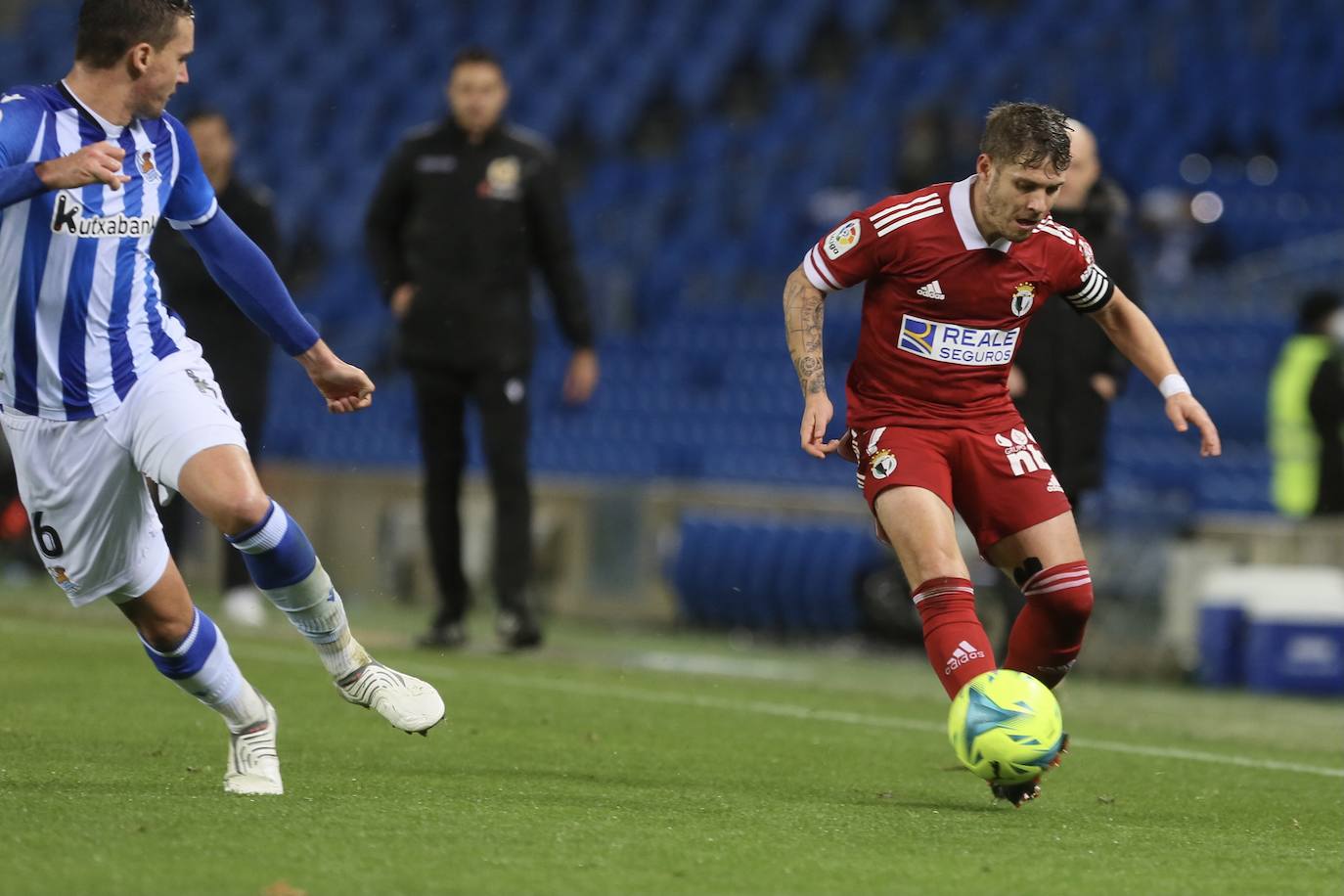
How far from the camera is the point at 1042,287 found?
5.56m

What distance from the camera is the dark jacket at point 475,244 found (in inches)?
356

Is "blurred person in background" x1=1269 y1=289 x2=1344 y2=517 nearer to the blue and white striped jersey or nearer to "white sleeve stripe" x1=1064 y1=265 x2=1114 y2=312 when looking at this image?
"white sleeve stripe" x1=1064 y1=265 x2=1114 y2=312

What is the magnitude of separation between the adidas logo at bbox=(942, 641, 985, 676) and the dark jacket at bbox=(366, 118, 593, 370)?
13.8ft

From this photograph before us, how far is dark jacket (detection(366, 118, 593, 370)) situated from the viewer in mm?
9039

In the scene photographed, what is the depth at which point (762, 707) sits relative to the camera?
25.1 feet

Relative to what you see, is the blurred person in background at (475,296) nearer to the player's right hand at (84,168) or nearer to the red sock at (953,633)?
the red sock at (953,633)

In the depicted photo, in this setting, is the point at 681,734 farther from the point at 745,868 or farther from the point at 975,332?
the point at 745,868

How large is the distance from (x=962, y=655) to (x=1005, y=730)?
37 cm

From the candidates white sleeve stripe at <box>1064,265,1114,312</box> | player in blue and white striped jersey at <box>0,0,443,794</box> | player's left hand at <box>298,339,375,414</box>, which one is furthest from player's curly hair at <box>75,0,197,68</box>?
white sleeve stripe at <box>1064,265,1114,312</box>

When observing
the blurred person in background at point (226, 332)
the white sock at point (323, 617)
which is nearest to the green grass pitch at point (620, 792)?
the white sock at point (323, 617)

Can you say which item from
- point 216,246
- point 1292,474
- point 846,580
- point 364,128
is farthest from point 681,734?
point 364,128

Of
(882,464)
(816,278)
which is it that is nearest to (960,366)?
(882,464)

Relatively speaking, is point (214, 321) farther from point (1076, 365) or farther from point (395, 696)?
point (395, 696)

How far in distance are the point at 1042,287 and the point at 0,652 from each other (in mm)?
4659
